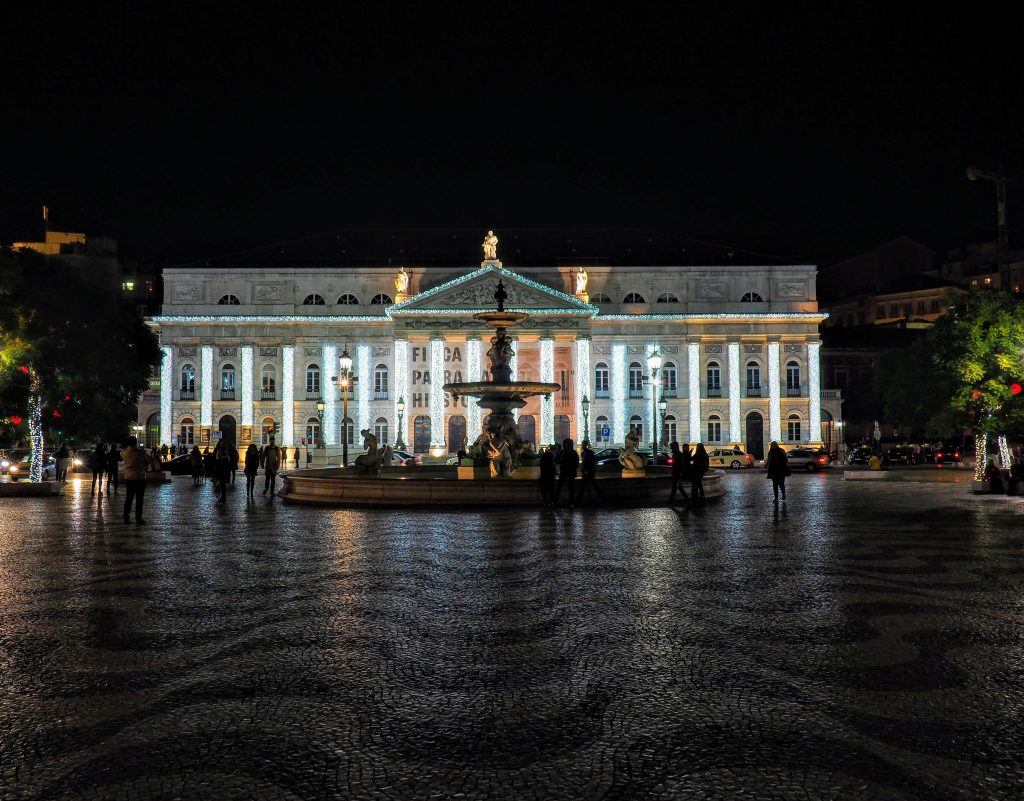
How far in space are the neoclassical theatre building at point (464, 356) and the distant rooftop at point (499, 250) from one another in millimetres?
1529

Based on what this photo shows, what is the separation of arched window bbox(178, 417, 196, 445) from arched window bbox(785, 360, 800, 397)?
4703cm

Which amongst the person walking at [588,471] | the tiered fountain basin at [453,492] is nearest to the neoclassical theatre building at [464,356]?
the tiered fountain basin at [453,492]

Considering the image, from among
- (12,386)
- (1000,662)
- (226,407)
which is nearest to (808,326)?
(226,407)

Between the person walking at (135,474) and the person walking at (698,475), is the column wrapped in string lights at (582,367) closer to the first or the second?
the person walking at (698,475)

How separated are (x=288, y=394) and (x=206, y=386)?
6433 mm

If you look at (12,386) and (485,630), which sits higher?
(12,386)

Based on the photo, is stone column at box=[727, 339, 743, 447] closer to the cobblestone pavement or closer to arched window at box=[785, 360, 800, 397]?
arched window at box=[785, 360, 800, 397]

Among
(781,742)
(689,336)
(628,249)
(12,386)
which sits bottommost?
(781,742)

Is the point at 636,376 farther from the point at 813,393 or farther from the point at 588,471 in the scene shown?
the point at 588,471

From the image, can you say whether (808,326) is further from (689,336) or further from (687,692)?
(687,692)

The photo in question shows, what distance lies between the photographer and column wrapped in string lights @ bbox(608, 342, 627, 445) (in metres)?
75.9

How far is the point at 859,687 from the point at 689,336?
7089 centimetres

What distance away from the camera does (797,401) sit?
76062 millimetres

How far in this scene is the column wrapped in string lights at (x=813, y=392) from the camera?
75.4m
